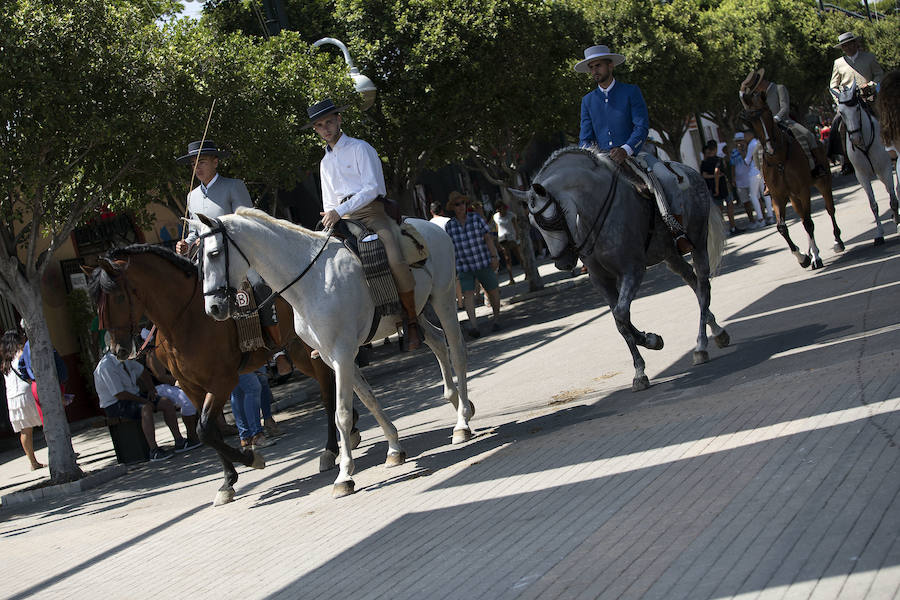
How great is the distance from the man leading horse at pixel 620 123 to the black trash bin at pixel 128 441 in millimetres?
7337

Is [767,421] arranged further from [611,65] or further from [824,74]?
[824,74]

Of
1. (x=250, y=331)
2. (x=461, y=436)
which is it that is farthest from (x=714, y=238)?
(x=250, y=331)

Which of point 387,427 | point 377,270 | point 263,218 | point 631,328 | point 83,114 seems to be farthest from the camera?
point 83,114

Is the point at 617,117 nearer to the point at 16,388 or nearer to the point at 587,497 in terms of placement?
the point at 587,497

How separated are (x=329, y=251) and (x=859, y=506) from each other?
4.85 m

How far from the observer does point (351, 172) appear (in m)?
8.55

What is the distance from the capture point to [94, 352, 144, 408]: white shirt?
13195 millimetres

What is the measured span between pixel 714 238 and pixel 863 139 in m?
5.14

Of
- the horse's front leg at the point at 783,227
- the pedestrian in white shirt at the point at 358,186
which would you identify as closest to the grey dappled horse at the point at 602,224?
the pedestrian in white shirt at the point at 358,186

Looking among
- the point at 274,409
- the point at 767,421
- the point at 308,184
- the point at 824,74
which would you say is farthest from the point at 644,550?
the point at 824,74

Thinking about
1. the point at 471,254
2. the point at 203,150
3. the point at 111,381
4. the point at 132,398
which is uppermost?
the point at 203,150

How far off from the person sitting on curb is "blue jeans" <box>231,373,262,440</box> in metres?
2.62

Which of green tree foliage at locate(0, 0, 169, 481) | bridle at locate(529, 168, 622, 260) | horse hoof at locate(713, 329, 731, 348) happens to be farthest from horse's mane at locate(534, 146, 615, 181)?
green tree foliage at locate(0, 0, 169, 481)

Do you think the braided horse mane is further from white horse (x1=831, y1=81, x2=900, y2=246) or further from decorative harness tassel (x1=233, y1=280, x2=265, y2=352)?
white horse (x1=831, y1=81, x2=900, y2=246)
